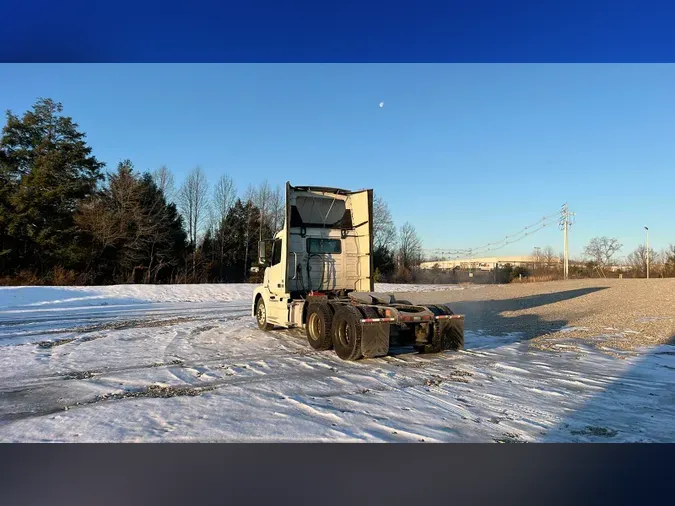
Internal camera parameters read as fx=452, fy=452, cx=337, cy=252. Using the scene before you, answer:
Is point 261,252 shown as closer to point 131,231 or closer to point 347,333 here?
point 347,333

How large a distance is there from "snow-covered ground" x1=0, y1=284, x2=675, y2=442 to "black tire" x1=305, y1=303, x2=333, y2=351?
26 cm

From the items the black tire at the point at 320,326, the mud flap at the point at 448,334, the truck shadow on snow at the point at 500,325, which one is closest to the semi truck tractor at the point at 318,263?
the black tire at the point at 320,326

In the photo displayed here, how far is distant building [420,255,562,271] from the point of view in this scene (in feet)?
181

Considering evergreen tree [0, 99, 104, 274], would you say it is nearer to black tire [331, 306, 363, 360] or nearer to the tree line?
the tree line

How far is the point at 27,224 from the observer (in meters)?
31.1

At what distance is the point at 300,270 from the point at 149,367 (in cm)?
468

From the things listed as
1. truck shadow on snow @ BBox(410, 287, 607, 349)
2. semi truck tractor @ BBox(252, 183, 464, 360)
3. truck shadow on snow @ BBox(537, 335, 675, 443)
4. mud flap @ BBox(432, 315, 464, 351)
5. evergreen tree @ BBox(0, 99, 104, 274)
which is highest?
evergreen tree @ BBox(0, 99, 104, 274)

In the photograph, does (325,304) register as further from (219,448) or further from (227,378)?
Answer: (219,448)

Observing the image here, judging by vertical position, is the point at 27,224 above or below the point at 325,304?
above

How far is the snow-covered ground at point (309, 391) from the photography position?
16.4 ft

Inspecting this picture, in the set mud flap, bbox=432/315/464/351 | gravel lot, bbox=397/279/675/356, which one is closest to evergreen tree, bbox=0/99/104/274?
gravel lot, bbox=397/279/675/356

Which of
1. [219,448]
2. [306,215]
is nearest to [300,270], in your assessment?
[306,215]

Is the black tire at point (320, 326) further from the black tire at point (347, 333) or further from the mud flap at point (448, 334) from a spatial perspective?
the mud flap at point (448, 334)

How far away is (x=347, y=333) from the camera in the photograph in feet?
29.8
